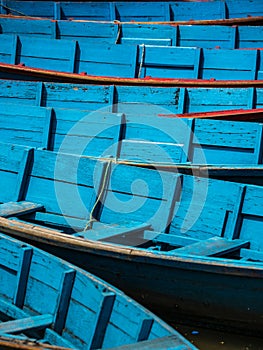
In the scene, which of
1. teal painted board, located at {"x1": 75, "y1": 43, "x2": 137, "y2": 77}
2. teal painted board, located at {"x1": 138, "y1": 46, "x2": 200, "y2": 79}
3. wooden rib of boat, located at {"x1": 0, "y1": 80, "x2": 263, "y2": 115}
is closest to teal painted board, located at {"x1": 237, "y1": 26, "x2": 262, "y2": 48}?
teal painted board, located at {"x1": 138, "y1": 46, "x2": 200, "y2": 79}

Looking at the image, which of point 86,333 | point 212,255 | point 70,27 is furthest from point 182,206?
point 70,27

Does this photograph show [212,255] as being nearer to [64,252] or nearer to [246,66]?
[64,252]

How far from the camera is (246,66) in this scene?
9906mm

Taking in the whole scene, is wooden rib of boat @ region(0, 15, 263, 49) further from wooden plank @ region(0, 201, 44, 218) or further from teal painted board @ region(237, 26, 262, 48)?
wooden plank @ region(0, 201, 44, 218)

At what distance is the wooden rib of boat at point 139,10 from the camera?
12852 millimetres

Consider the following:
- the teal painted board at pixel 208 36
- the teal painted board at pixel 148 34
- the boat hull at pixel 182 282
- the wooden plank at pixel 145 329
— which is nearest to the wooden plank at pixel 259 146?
the boat hull at pixel 182 282

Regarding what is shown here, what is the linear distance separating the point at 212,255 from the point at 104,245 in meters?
0.98

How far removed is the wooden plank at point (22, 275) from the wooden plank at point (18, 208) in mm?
1383

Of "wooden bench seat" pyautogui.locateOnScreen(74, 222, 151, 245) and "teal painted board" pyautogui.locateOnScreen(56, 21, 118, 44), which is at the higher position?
"teal painted board" pyautogui.locateOnScreen(56, 21, 118, 44)

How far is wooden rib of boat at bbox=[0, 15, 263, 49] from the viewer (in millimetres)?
11047

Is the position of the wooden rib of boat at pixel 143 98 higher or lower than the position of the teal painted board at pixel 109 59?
lower

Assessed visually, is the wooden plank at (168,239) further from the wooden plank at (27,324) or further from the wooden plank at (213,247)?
the wooden plank at (27,324)

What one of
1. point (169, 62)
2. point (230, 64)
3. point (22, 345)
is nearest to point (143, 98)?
point (169, 62)

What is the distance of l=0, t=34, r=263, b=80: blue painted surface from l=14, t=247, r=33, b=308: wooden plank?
556cm
